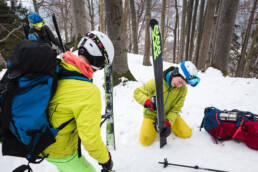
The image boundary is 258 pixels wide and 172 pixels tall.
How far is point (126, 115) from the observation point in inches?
130

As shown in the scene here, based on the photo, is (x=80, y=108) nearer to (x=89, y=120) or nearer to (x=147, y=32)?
(x=89, y=120)

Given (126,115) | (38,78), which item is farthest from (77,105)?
(126,115)

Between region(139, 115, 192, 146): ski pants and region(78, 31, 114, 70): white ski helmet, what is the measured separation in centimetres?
154

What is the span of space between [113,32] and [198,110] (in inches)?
119

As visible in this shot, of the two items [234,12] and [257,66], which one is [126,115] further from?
[257,66]

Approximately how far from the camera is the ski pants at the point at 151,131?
2420mm

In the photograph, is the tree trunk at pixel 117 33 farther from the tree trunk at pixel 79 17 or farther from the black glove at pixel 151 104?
the tree trunk at pixel 79 17

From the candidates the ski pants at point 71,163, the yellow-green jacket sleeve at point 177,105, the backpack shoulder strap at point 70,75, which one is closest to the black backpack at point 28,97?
the backpack shoulder strap at point 70,75

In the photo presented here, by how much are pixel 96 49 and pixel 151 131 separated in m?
1.75

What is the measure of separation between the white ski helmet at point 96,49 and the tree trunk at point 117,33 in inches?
107

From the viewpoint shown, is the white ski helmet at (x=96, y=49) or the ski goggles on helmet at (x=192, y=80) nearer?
the white ski helmet at (x=96, y=49)

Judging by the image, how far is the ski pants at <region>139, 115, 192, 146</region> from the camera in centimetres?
242

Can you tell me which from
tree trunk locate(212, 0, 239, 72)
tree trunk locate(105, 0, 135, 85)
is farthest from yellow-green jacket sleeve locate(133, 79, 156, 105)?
tree trunk locate(212, 0, 239, 72)

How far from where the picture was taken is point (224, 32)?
17.0ft
